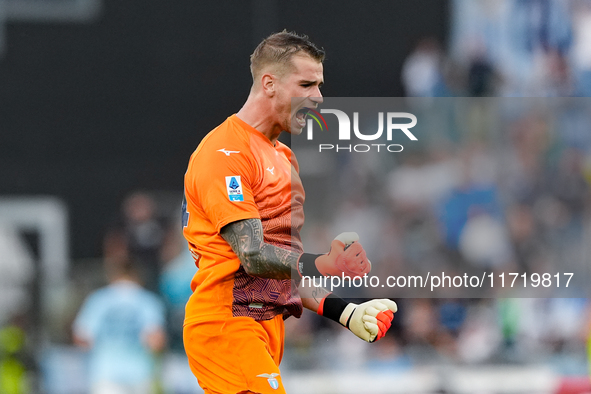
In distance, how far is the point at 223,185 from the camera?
4059 millimetres

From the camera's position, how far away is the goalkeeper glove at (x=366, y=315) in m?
4.04

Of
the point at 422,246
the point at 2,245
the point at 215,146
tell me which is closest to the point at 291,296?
the point at 215,146

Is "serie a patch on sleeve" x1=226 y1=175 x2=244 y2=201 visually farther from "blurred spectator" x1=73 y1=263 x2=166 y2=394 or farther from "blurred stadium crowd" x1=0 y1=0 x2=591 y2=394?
"blurred spectator" x1=73 y1=263 x2=166 y2=394

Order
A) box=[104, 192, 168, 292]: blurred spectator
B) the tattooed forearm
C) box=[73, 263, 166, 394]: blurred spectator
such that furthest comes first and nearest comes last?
box=[104, 192, 168, 292]: blurred spectator
box=[73, 263, 166, 394]: blurred spectator
the tattooed forearm

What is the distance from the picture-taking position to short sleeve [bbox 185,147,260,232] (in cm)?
402

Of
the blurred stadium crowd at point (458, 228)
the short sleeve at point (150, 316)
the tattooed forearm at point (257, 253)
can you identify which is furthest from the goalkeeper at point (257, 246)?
the short sleeve at point (150, 316)

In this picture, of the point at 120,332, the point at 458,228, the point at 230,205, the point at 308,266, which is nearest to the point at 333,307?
the point at 308,266

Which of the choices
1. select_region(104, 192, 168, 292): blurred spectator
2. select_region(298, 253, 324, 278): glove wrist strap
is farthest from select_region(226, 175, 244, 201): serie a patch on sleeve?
select_region(104, 192, 168, 292): blurred spectator

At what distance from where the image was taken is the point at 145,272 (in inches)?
428

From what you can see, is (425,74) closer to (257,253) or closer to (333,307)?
(333,307)

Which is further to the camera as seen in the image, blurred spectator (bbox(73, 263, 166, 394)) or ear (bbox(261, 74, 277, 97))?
blurred spectator (bbox(73, 263, 166, 394))

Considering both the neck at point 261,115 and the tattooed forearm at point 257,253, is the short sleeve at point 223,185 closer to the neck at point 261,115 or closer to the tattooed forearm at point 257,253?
the tattooed forearm at point 257,253

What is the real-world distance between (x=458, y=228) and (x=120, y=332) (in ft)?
13.3

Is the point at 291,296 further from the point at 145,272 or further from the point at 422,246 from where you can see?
the point at 145,272
